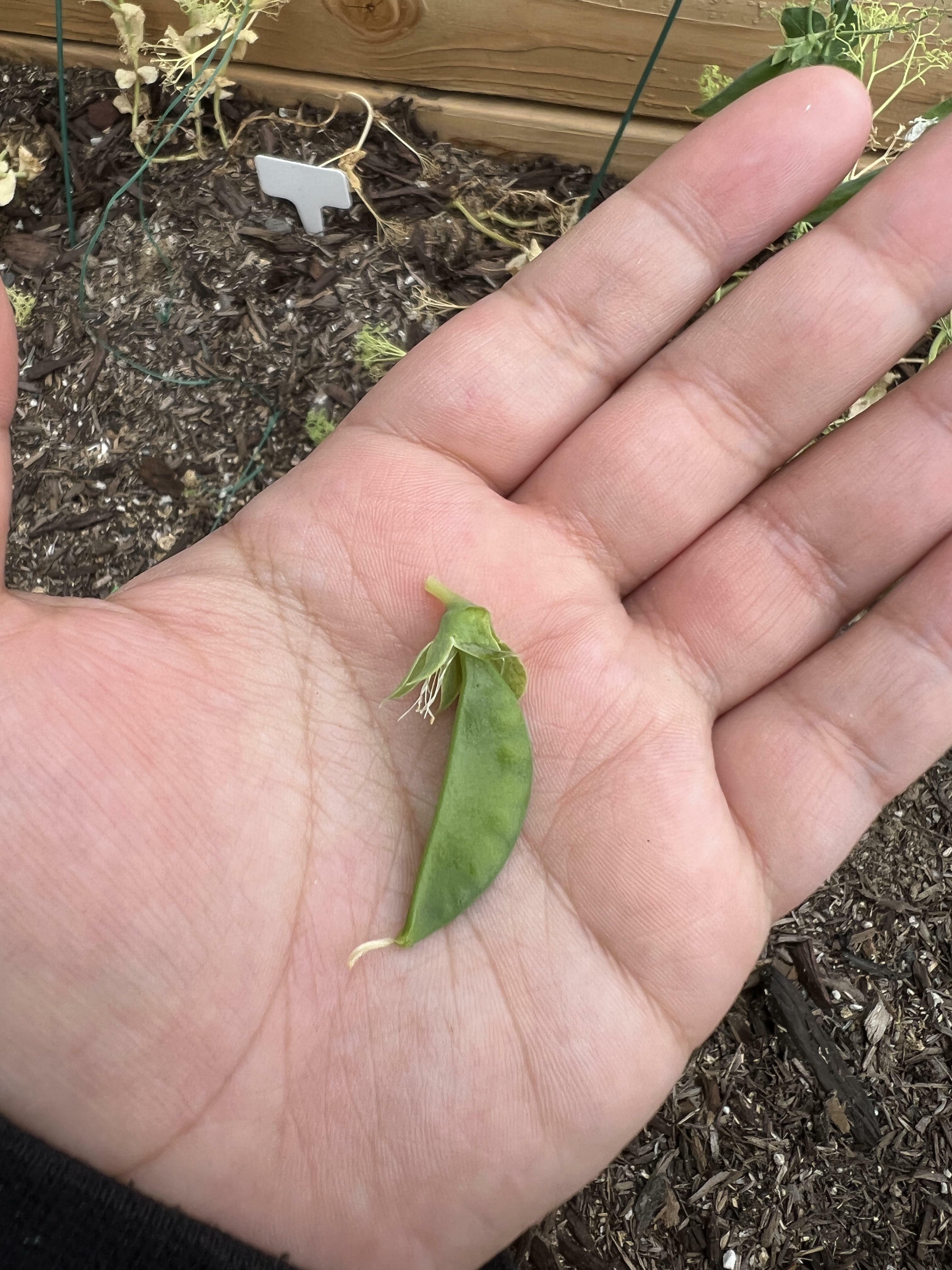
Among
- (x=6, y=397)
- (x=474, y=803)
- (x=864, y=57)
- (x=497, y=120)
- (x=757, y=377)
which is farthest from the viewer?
(x=497, y=120)

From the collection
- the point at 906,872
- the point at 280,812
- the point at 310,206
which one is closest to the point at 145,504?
the point at 310,206

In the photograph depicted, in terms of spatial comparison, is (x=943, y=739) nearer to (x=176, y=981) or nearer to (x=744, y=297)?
(x=744, y=297)

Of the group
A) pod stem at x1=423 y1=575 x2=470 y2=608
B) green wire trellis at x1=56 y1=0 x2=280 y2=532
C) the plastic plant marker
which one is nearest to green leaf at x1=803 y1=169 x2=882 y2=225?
pod stem at x1=423 y1=575 x2=470 y2=608

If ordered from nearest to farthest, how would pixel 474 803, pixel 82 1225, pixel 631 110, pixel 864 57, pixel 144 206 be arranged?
1. pixel 82 1225
2. pixel 474 803
3. pixel 631 110
4. pixel 864 57
5. pixel 144 206

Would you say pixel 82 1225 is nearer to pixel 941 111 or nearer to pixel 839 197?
pixel 839 197

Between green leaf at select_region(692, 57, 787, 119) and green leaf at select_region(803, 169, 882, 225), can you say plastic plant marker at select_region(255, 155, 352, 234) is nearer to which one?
green leaf at select_region(692, 57, 787, 119)

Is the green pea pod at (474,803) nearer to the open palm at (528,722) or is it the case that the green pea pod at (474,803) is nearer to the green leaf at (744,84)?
the open palm at (528,722)

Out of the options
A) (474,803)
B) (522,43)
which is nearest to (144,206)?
(522,43)
